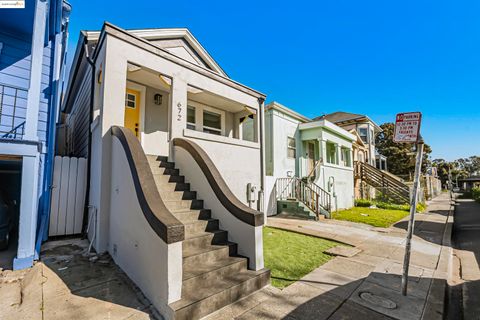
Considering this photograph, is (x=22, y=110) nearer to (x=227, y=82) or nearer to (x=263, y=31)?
(x=227, y=82)

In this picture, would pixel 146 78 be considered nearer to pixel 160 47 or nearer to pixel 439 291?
pixel 160 47

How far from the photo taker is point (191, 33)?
8.23 metres

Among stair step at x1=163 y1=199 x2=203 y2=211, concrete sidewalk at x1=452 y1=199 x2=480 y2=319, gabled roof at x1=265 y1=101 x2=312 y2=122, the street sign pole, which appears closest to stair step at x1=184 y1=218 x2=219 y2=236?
stair step at x1=163 y1=199 x2=203 y2=211

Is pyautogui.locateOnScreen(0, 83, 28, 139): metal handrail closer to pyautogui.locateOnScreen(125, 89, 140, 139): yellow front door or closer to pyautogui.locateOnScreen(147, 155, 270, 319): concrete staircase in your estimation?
pyautogui.locateOnScreen(125, 89, 140, 139): yellow front door

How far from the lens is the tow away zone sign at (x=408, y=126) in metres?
3.41

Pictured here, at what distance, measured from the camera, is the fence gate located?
18.1 ft

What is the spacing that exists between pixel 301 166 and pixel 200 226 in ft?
33.0

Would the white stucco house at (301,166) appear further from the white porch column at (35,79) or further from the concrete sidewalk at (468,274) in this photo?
the white porch column at (35,79)

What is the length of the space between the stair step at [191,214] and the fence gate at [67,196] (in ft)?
10.8

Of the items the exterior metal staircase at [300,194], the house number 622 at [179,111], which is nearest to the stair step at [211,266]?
the house number 622 at [179,111]

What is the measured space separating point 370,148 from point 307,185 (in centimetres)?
1730

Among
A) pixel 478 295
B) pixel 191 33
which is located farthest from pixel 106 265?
pixel 191 33

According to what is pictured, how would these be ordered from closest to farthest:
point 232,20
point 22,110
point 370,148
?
point 22,110, point 232,20, point 370,148

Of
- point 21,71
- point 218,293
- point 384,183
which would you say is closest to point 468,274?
point 218,293
